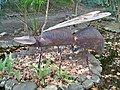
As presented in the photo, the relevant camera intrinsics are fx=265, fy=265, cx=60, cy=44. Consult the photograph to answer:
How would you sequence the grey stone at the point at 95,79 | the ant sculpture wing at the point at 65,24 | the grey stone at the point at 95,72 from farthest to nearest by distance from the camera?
the grey stone at the point at 95,72 < the grey stone at the point at 95,79 < the ant sculpture wing at the point at 65,24

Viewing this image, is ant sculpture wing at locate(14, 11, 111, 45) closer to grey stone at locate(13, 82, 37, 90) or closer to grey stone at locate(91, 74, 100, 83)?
grey stone at locate(13, 82, 37, 90)

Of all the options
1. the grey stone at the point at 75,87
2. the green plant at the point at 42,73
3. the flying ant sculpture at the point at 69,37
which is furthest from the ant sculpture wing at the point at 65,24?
the grey stone at the point at 75,87

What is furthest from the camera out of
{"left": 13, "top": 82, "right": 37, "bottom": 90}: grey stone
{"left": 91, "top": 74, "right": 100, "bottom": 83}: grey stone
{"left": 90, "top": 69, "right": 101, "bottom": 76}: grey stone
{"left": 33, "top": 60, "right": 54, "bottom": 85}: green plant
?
{"left": 90, "top": 69, "right": 101, "bottom": 76}: grey stone

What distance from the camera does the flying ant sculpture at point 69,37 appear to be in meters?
3.74

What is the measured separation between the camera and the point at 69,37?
4125 mm

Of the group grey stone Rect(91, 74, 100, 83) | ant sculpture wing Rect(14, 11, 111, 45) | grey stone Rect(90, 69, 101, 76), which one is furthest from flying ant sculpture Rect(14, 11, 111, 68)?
grey stone Rect(91, 74, 100, 83)

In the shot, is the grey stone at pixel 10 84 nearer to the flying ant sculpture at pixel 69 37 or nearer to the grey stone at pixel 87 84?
the flying ant sculpture at pixel 69 37

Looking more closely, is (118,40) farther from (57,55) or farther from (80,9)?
(80,9)

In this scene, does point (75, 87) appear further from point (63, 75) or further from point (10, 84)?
point (10, 84)

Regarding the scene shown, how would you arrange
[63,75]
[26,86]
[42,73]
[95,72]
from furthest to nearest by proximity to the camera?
[95,72] → [63,75] → [42,73] → [26,86]

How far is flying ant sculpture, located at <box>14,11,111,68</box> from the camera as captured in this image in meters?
3.74

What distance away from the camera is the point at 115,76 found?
4.56m

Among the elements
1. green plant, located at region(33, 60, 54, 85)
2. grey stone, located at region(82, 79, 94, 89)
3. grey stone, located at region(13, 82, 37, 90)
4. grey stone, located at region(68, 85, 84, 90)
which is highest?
green plant, located at region(33, 60, 54, 85)


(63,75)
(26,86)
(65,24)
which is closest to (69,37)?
(65,24)
